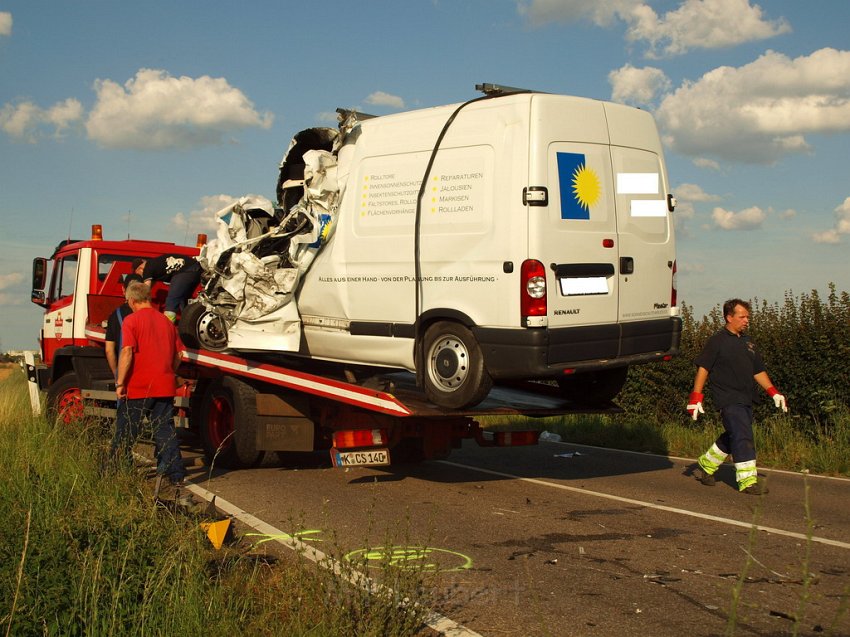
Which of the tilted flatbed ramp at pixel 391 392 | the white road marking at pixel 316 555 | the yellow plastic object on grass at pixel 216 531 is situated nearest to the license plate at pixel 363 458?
the tilted flatbed ramp at pixel 391 392

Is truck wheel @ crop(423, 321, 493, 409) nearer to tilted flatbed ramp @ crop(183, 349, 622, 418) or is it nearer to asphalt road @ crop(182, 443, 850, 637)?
tilted flatbed ramp @ crop(183, 349, 622, 418)

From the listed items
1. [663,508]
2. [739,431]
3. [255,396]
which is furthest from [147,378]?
[739,431]

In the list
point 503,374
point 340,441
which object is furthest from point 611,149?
point 340,441

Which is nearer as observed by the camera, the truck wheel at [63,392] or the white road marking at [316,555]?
the white road marking at [316,555]

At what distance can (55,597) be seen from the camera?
439 centimetres

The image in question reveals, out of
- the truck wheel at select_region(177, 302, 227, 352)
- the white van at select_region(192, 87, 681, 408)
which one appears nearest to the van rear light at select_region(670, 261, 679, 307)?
the white van at select_region(192, 87, 681, 408)

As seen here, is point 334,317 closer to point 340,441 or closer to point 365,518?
point 340,441

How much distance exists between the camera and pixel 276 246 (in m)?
10.6

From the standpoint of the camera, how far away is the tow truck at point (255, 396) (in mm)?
9320

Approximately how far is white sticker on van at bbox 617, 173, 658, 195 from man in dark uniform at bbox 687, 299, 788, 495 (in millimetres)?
1539

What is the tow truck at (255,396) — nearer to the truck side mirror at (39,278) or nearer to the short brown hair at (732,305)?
the truck side mirror at (39,278)

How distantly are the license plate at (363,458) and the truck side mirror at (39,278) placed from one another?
6466 mm

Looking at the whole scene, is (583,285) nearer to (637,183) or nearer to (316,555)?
(637,183)

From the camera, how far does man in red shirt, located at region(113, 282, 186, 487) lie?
333 inches
